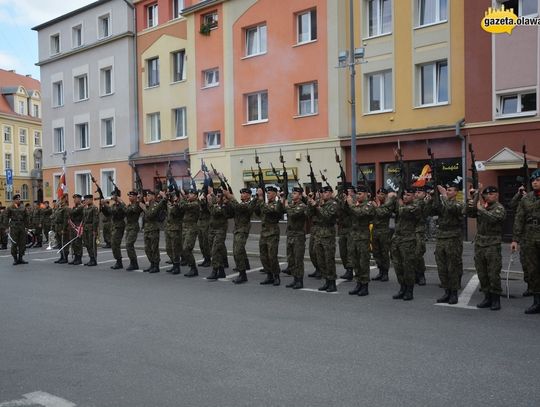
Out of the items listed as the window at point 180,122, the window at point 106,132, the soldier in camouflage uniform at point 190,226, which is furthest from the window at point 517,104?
the window at point 106,132

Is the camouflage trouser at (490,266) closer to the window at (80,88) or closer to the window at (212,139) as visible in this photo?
the window at (212,139)

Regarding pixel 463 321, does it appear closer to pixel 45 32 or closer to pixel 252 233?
pixel 252 233

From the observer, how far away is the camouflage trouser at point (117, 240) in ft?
47.0

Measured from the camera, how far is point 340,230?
12.1 metres

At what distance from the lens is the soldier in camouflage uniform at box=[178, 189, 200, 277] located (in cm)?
1273

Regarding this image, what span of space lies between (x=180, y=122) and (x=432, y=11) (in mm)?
13151

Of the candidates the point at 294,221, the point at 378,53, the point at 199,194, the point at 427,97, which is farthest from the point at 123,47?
the point at 294,221

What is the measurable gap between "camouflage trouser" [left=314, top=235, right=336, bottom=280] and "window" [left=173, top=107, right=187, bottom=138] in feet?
58.6

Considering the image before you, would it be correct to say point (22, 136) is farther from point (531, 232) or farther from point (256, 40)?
point (531, 232)

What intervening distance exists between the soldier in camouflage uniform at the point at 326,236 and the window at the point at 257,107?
13.2 m

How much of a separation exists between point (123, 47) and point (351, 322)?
25340 mm

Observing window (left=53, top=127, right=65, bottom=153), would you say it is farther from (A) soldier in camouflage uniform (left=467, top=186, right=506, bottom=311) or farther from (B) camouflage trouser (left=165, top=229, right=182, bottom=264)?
(A) soldier in camouflage uniform (left=467, top=186, right=506, bottom=311)

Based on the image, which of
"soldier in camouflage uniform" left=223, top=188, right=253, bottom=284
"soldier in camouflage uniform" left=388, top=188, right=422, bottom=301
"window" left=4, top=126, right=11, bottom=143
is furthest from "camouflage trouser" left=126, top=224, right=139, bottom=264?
"window" left=4, top=126, right=11, bottom=143

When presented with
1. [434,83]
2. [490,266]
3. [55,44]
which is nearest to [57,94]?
[55,44]
